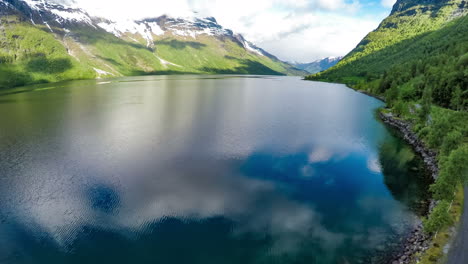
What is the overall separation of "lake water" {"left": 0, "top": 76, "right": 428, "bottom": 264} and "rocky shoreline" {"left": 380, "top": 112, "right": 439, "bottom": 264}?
1409 millimetres

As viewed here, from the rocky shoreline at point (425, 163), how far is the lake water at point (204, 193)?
1.41m

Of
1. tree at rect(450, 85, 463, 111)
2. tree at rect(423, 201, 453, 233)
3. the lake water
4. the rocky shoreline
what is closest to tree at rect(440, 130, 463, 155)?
the rocky shoreline

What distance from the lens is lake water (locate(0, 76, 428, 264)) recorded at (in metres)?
33.1

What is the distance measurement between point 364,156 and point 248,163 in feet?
97.2

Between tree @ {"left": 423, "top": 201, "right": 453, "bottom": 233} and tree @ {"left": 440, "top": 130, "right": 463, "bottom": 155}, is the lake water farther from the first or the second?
tree @ {"left": 440, "top": 130, "right": 463, "bottom": 155}

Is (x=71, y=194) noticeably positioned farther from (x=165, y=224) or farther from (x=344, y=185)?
(x=344, y=185)

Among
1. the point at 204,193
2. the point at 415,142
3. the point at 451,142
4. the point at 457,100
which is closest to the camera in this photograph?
the point at 204,193

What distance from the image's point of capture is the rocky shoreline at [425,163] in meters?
29.7

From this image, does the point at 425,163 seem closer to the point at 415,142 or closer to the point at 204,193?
the point at 415,142

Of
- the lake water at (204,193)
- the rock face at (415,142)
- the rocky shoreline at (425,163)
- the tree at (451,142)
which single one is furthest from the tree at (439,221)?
the tree at (451,142)

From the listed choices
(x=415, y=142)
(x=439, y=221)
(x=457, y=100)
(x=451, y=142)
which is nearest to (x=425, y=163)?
(x=451, y=142)

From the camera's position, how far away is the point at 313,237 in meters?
35.0

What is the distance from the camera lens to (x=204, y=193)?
150 ft

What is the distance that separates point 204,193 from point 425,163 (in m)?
48.9
